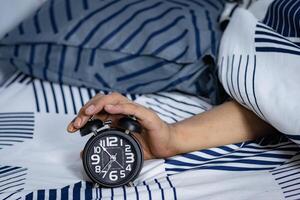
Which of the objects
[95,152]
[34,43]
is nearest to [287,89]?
[95,152]

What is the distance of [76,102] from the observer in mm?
1065

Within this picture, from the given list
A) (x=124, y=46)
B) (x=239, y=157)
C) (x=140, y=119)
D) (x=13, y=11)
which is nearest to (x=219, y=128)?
(x=239, y=157)

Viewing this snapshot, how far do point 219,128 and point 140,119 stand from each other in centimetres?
18

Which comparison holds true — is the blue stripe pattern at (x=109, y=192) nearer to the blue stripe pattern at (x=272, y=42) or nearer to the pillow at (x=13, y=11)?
the blue stripe pattern at (x=272, y=42)

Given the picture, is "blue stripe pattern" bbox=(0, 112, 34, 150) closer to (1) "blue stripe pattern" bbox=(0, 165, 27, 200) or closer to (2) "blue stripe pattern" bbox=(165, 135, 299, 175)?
(1) "blue stripe pattern" bbox=(0, 165, 27, 200)

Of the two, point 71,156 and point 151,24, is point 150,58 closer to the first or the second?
point 151,24

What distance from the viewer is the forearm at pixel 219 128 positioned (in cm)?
87

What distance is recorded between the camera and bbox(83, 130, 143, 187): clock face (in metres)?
0.75

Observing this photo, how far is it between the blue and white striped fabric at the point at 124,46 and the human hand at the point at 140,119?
0.24 metres

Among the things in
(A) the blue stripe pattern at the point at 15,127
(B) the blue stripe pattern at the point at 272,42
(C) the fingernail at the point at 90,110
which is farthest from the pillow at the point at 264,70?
(A) the blue stripe pattern at the point at 15,127

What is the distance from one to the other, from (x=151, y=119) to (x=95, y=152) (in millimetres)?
105

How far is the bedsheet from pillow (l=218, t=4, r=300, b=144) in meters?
0.08

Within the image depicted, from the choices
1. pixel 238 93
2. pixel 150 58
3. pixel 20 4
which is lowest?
pixel 238 93

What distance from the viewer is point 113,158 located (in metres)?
0.76
